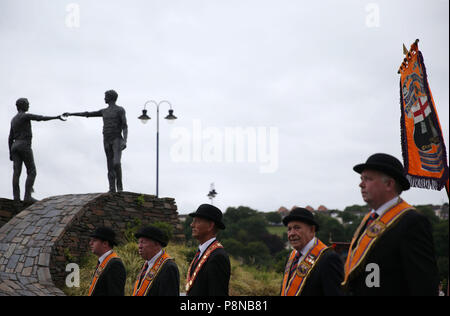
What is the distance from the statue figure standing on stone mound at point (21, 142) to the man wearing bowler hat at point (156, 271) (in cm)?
907

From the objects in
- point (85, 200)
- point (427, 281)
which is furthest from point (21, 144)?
point (427, 281)

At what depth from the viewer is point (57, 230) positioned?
1210cm

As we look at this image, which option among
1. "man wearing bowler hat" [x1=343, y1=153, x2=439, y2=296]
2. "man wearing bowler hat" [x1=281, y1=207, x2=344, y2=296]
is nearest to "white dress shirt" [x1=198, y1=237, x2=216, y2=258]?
"man wearing bowler hat" [x1=281, y1=207, x2=344, y2=296]

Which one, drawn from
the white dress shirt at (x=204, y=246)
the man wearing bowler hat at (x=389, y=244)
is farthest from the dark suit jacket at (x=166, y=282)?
the man wearing bowler hat at (x=389, y=244)

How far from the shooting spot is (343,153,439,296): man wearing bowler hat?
2861mm

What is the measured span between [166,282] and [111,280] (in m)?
0.85

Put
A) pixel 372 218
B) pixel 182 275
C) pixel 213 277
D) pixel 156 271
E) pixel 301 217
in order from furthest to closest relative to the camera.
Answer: pixel 182 275 < pixel 156 271 < pixel 213 277 < pixel 301 217 < pixel 372 218

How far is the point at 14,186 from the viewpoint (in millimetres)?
13625

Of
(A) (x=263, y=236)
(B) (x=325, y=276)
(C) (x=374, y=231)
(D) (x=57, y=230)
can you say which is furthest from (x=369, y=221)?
(A) (x=263, y=236)

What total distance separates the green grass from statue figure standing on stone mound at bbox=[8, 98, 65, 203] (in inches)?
133

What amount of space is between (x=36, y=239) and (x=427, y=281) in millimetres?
11139

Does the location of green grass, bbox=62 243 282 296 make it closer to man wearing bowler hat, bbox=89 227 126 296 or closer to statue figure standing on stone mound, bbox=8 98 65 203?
statue figure standing on stone mound, bbox=8 98 65 203

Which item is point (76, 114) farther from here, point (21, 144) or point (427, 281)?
point (427, 281)

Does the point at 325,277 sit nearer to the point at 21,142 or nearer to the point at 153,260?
the point at 153,260
